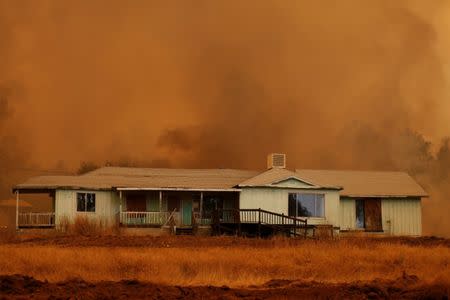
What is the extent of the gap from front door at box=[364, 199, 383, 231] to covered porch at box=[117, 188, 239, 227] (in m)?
8.27

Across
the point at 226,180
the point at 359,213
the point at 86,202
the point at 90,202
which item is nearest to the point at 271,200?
the point at 226,180

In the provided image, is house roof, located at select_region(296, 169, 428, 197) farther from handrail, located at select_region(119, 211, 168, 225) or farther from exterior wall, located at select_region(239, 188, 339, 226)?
A: handrail, located at select_region(119, 211, 168, 225)

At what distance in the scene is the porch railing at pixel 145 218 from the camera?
5125 centimetres

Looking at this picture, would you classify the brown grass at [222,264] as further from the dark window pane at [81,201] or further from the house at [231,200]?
the dark window pane at [81,201]

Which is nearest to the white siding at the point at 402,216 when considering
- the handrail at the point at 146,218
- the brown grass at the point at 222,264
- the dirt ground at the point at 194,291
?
the handrail at the point at 146,218

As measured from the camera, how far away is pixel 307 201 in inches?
2072

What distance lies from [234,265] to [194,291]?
7.63 metres

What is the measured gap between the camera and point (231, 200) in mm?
54781

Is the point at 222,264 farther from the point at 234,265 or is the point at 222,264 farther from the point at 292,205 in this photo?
the point at 292,205

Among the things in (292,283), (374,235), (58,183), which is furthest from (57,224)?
(292,283)

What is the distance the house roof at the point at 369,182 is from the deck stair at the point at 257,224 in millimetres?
3629

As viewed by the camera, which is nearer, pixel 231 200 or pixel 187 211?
A: pixel 187 211

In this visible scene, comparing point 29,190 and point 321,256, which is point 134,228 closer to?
point 29,190

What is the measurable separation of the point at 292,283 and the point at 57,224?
1087 inches
